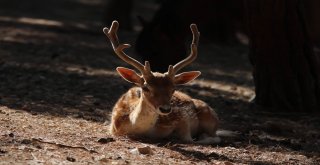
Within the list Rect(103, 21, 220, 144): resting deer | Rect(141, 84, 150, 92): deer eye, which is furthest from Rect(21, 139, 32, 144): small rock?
Rect(141, 84, 150, 92): deer eye

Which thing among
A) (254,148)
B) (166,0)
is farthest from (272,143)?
Answer: (166,0)

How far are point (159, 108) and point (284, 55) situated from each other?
3279 mm

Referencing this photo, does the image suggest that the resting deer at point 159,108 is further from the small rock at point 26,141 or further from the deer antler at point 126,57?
the small rock at point 26,141

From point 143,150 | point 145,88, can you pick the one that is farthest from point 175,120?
point 143,150

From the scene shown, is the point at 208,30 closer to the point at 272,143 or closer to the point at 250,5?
the point at 250,5

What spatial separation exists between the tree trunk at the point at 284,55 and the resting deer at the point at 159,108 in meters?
2.03

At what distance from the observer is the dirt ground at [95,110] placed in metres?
6.84

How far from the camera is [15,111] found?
341 inches

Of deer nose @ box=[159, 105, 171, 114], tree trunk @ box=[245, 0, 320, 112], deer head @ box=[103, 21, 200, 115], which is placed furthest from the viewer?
tree trunk @ box=[245, 0, 320, 112]

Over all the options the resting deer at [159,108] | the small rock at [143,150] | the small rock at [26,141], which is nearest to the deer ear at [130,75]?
the resting deer at [159,108]

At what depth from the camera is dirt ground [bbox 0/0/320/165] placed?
6836 millimetres

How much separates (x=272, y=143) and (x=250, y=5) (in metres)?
2.41

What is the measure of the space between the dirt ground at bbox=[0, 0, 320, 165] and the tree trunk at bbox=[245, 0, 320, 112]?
24 centimetres

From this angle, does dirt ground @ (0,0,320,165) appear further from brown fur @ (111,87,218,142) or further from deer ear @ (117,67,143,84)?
deer ear @ (117,67,143,84)
